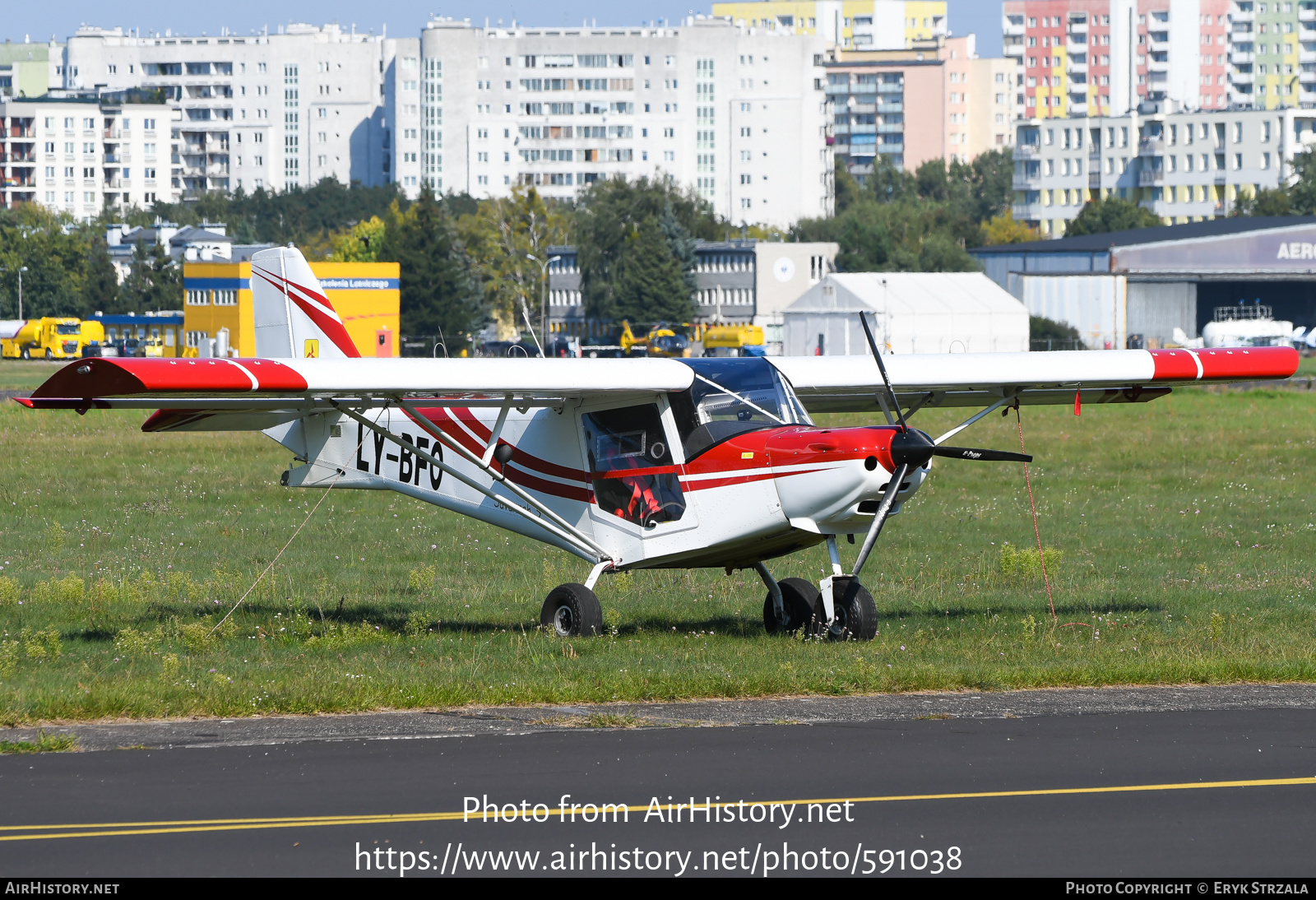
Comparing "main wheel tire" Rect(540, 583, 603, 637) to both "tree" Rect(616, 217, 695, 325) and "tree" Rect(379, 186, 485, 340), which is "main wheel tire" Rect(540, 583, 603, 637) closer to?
"tree" Rect(379, 186, 485, 340)

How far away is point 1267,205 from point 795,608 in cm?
14508

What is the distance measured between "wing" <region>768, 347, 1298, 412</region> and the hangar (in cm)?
8426

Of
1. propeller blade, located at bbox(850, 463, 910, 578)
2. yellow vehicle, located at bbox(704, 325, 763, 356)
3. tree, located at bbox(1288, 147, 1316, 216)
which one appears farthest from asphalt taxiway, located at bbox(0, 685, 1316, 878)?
tree, located at bbox(1288, 147, 1316, 216)

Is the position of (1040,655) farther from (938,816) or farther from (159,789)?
(159,789)

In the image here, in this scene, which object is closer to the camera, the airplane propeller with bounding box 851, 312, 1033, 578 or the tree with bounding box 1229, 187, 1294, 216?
the airplane propeller with bounding box 851, 312, 1033, 578

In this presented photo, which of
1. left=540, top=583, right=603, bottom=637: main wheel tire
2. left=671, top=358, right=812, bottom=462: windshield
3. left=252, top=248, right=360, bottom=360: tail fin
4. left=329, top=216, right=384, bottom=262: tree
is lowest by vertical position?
left=540, top=583, right=603, bottom=637: main wheel tire

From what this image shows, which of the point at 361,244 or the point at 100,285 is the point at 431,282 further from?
the point at 100,285

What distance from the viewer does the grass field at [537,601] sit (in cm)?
1203

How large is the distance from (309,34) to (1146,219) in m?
101

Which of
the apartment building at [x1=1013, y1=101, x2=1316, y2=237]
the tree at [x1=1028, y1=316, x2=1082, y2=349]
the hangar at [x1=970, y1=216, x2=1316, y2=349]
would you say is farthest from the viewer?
the apartment building at [x1=1013, y1=101, x2=1316, y2=237]

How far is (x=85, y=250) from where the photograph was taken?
140625 mm

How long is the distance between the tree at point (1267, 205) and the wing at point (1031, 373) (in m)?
138

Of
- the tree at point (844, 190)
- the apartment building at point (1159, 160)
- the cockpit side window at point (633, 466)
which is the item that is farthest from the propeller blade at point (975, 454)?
the tree at point (844, 190)

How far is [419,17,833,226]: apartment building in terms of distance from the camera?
179 metres
